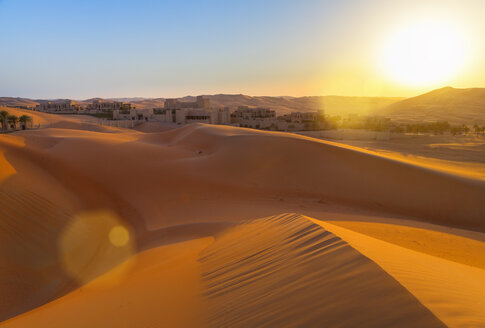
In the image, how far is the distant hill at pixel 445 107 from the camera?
67.6 m

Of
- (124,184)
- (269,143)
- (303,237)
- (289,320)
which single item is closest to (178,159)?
(124,184)

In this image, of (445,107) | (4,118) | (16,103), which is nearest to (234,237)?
(4,118)

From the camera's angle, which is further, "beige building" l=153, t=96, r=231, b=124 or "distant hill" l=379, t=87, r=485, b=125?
"distant hill" l=379, t=87, r=485, b=125

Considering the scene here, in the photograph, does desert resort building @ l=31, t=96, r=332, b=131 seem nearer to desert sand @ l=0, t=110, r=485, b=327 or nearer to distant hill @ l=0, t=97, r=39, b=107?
desert sand @ l=0, t=110, r=485, b=327

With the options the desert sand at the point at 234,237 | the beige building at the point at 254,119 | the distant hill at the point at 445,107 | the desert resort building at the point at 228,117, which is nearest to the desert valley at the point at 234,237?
the desert sand at the point at 234,237

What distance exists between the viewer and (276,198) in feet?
39.3

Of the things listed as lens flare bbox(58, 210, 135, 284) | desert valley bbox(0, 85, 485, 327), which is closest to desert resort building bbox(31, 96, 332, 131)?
desert valley bbox(0, 85, 485, 327)

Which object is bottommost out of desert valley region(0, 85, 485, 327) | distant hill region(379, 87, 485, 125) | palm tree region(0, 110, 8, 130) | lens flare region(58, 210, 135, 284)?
lens flare region(58, 210, 135, 284)

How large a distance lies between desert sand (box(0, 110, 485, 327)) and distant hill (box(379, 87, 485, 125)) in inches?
2308

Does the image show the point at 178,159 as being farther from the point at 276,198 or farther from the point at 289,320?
the point at 289,320

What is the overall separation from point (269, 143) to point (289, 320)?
565 inches

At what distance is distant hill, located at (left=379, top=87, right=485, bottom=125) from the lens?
67625mm

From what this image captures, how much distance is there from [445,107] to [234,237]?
96.8 m

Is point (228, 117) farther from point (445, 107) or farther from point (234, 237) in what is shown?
point (445, 107)
